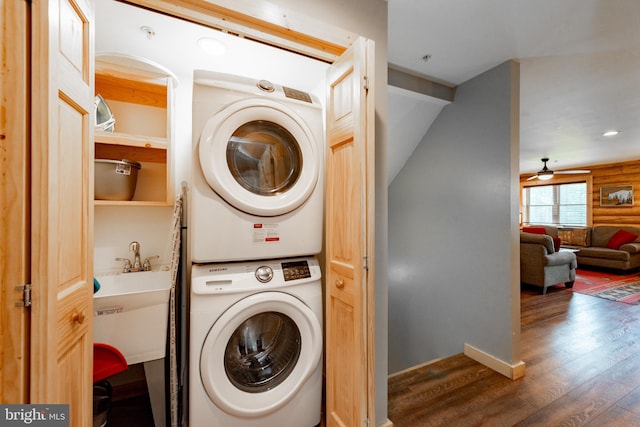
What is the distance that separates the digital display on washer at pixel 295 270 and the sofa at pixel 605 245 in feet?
21.1

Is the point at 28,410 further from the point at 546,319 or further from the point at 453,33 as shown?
the point at 546,319

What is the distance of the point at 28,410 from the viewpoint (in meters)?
0.64

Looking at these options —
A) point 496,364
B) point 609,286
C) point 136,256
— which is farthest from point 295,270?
point 609,286

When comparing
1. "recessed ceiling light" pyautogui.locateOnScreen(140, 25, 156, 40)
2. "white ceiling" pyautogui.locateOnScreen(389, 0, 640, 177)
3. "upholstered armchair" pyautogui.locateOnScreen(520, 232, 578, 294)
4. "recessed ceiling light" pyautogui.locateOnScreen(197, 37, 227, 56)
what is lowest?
"upholstered armchair" pyautogui.locateOnScreen(520, 232, 578, 294)

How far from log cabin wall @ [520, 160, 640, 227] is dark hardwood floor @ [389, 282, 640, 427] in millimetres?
5035

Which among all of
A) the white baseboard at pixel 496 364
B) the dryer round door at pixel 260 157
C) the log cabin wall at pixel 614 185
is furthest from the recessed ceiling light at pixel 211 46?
the log cabin wall at pixel 614 185

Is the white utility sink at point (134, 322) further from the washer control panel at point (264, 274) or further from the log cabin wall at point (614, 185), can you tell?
the log cabin wall at point (614, 185)

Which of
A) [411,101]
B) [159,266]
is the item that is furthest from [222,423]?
[411,101]

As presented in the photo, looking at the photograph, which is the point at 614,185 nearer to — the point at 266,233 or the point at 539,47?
the point at 539,47

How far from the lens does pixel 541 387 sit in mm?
1884

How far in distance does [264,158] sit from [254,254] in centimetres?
51

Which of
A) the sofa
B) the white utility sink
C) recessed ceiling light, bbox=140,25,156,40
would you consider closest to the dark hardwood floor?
the white utility sink

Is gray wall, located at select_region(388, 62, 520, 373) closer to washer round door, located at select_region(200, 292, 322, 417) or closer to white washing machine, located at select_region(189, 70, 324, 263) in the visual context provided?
white washing machine, located at select_region(189, 70, 324, 263)

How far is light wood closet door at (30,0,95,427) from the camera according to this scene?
63cm
